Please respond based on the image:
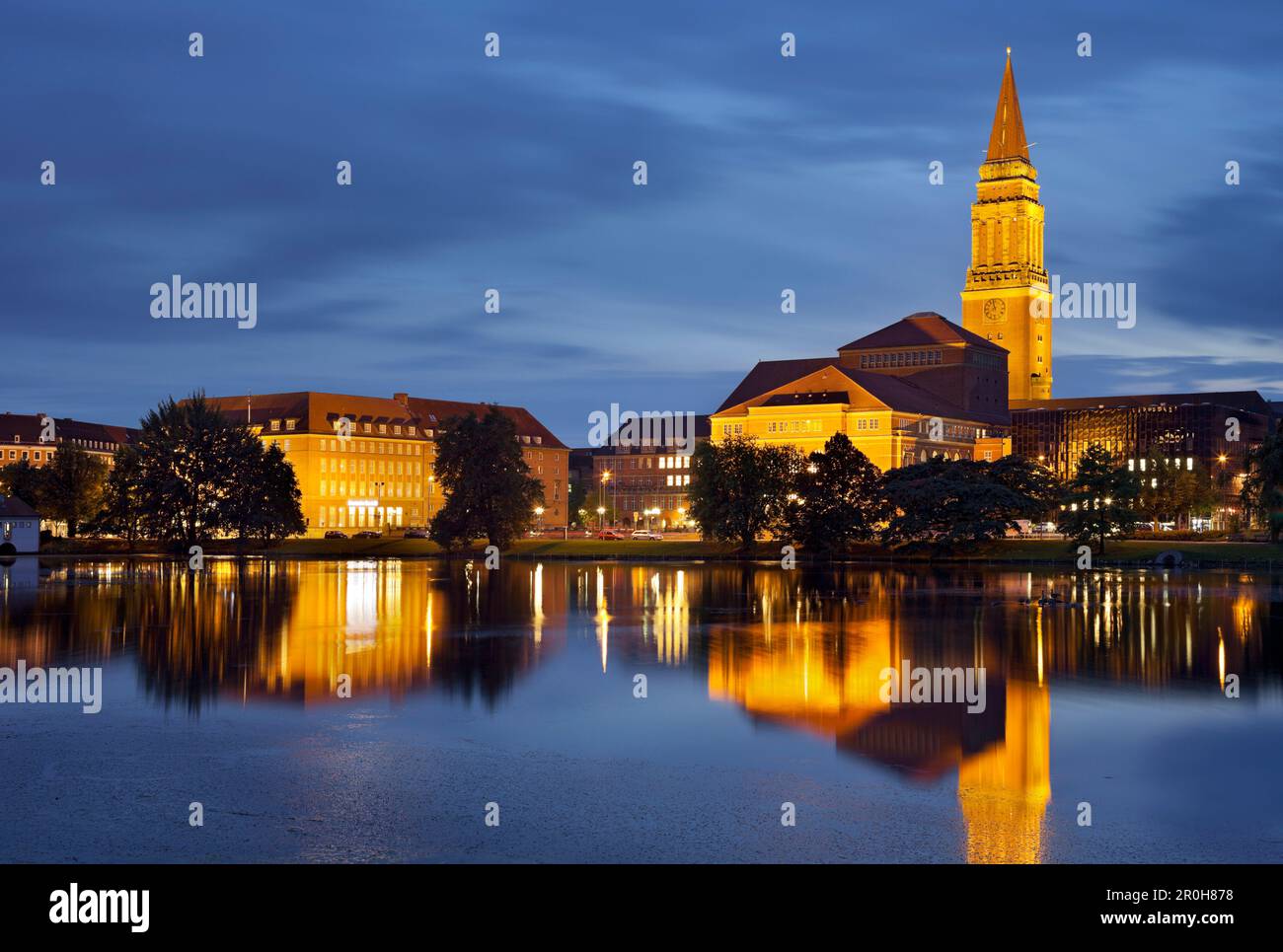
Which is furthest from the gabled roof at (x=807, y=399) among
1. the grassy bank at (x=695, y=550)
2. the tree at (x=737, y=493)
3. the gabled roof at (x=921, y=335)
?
the tree at (x=737, y=493)

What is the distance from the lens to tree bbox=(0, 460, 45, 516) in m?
130

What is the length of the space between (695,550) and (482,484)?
18.2 meters

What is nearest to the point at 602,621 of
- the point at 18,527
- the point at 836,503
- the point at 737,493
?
the point at 836,503

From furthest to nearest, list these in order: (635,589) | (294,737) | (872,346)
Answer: (872,346), (635,589), (294,737)

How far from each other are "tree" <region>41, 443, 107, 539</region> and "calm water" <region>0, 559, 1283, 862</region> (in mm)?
87568

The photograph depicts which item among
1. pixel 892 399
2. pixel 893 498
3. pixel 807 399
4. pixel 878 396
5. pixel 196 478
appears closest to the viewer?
pixel 893 498

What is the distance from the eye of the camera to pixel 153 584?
69.0 meters

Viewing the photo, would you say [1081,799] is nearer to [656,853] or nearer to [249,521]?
[656,853]

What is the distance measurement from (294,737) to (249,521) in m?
95.3

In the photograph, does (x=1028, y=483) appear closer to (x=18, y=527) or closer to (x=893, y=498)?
(x=893, y=498)

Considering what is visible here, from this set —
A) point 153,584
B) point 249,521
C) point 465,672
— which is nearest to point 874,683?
point 465,672

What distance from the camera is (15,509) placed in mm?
115750

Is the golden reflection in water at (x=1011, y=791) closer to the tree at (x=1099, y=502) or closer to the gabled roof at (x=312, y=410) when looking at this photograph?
the tree at (x=1099, y=502)

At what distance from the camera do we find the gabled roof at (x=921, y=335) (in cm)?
18788
